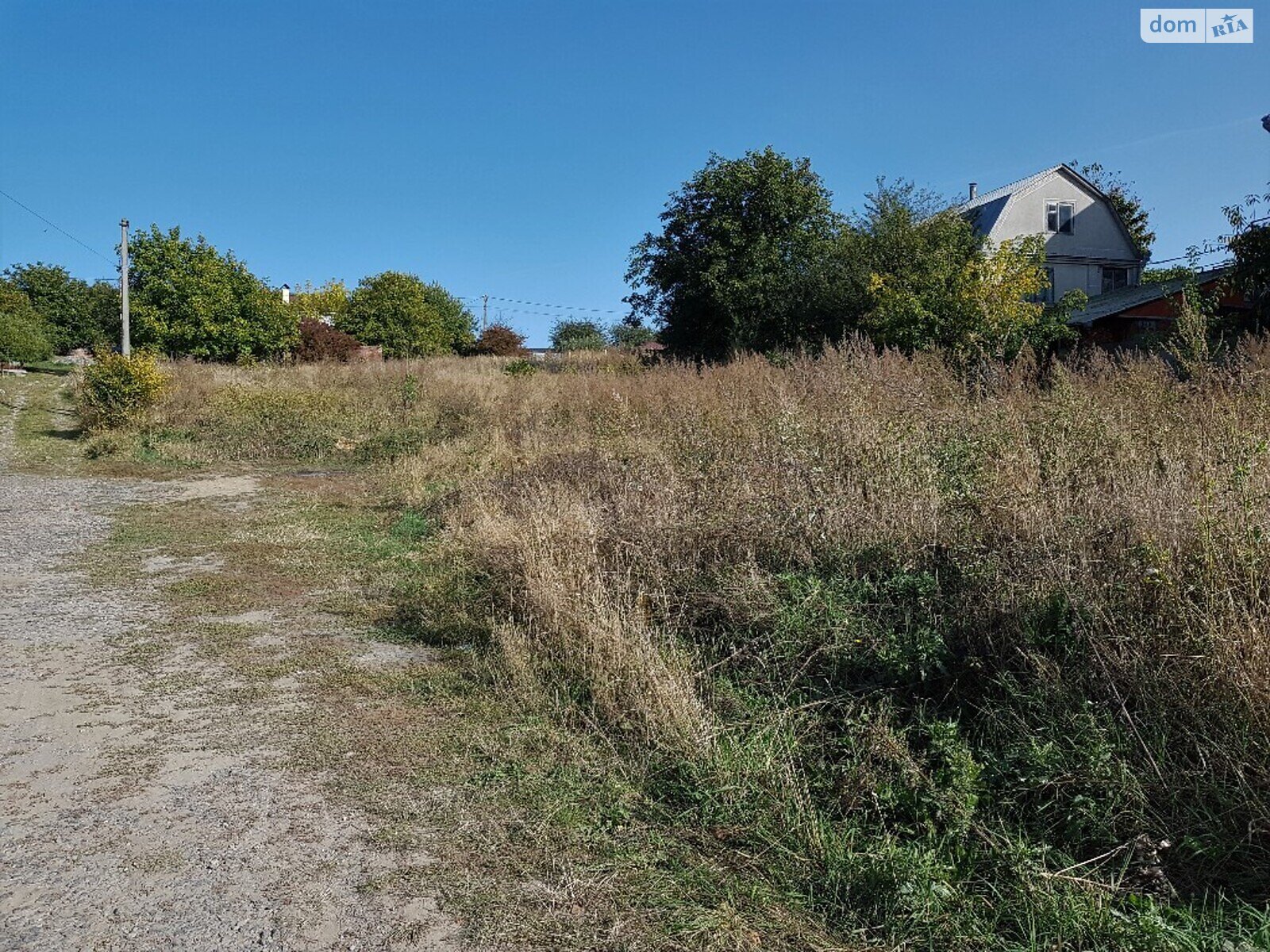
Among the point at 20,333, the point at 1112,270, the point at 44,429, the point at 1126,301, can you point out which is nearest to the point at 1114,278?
the point at 1112,270

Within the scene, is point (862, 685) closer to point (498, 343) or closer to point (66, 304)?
point (498, 343)

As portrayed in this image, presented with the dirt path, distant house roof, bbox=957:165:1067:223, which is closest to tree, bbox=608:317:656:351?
distant house roof, bbox=957:165:1067:223

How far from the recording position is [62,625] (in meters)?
6.02

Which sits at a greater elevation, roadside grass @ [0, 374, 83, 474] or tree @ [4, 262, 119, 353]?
tree @ [4, 262, 119, 353]

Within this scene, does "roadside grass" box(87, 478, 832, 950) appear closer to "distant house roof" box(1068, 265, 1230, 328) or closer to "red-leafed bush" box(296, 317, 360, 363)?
"distant house roof" box(1068, 265, 1230, 328)

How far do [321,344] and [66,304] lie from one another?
26.1 m

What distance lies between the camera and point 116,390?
18.5 meters

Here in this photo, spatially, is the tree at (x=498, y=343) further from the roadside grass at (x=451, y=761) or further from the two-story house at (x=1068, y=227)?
the roadside grass at (x=451, y=761)

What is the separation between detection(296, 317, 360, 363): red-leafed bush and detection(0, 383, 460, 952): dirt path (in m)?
35.9

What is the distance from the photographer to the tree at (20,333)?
38.3 m

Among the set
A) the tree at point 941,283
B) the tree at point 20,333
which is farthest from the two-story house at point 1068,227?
the tree at point 20,333

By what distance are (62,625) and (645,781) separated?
16.2ft

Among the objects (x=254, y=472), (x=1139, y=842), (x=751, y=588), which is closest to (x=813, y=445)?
(x=751, y=588)

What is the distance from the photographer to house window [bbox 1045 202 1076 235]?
114 feet
